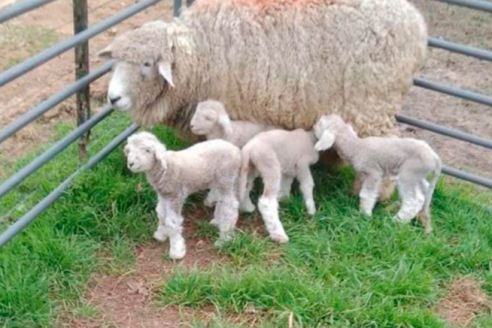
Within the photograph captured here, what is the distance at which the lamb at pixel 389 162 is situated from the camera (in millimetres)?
4953

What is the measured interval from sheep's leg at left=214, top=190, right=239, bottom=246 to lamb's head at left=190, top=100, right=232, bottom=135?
0.41 metres

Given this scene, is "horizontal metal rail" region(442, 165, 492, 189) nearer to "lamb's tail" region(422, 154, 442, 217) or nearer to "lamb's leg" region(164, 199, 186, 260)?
"lamb's tail" region(422, 154, 442, 217)

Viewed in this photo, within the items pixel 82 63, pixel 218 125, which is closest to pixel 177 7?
pixel 82 63

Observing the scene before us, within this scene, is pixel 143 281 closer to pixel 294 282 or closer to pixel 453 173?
pixel 294 282

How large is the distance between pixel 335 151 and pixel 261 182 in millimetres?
483

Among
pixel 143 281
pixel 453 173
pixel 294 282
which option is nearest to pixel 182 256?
pixel 143 281

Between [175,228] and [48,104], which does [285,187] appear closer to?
[175,228]

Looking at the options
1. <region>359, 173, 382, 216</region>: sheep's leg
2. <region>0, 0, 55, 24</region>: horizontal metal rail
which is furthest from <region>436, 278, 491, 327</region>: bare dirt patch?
<region>0, 0, 55, 24</region>: horizontal metal rail

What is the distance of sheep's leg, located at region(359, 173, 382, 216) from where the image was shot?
505cm

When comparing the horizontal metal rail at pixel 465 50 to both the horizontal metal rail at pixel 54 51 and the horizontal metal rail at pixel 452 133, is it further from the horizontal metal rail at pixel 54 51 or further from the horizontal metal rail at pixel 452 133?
the horizontal metal rail at pixel 54 51

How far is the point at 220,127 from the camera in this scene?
504cm

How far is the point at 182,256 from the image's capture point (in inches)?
187

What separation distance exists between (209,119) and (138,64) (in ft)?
1.64

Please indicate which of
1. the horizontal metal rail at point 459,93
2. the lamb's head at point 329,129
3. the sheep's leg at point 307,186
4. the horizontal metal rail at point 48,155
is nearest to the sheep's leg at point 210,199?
the sheep's leg at point 307,186
